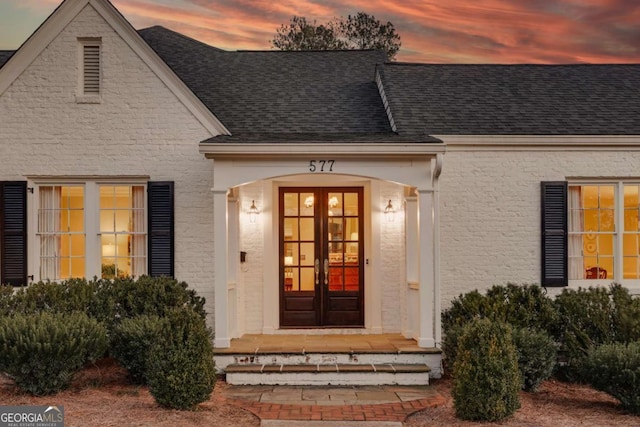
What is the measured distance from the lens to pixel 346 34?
1228 inches

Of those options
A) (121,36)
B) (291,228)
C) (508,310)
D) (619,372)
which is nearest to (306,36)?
(291,228)

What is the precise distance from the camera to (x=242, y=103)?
1274cm

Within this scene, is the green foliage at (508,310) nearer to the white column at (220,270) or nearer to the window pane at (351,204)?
the window pane at (351,204)

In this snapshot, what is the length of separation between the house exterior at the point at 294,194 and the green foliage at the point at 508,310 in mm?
495

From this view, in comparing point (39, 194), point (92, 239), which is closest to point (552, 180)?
point (92, 239)

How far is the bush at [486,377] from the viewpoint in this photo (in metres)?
7.32

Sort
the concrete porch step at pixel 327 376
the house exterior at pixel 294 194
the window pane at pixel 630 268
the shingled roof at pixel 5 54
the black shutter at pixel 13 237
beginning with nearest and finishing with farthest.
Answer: the concrete porch step at pixel 327 376 → the house exterior at pixel 294 194 → the black shutter at pixel 13 237 → the window pane at pixel 630 268 → the shingled roof at pixel 5 54

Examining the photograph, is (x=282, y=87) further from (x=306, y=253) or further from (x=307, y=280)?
(x=307, y=280)

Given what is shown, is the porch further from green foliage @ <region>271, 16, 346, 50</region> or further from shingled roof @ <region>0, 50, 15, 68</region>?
green foliage @ <region>271, 16, 346, 50</region>

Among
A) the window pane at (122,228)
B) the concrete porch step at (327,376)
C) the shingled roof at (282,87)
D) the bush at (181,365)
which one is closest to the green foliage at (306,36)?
the shingled roof at (282,87)

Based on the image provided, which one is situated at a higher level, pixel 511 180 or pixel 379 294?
pixel 511 180

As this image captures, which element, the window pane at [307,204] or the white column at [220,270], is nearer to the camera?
the white column at [220,270]

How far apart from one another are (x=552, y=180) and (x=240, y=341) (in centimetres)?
566

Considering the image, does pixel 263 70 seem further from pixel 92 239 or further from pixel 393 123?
pixel 92 239
